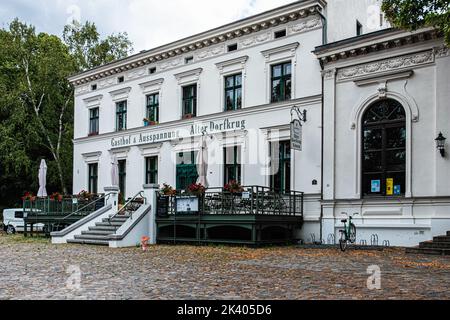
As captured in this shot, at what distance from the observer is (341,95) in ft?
68.5

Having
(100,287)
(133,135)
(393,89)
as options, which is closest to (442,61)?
(393,89)

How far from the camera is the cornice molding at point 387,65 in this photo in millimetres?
18797

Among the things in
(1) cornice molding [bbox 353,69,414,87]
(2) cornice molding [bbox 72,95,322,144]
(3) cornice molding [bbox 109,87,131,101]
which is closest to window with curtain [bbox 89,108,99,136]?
(2) cornice molding [bbox 72,95,322,144]

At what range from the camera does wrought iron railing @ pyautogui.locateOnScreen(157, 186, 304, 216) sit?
63.3ft

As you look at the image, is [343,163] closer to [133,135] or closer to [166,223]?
[166,223]

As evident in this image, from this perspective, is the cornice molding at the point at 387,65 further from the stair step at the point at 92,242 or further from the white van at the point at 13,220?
the white van at the point at 13,220

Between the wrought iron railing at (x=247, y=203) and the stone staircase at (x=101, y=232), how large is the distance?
200cm

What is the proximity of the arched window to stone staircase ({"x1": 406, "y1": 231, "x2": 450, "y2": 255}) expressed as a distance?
2553 mm

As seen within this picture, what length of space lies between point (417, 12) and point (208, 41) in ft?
40.8

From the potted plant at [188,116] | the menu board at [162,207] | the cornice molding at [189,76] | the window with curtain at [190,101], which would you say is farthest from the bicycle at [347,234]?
the cornice molding at [189,76]

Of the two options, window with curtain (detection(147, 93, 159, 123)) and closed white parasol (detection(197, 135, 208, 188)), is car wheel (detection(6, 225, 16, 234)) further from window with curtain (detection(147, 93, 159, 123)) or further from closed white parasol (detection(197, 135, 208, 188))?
closed white parasol (detection(197, 135, 208, 188))

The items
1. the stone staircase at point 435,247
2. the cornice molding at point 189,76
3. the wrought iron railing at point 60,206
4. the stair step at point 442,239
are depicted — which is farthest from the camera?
the cornice molding at point 189,76

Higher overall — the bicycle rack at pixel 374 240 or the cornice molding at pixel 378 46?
the cornice molding at pixel 378 46

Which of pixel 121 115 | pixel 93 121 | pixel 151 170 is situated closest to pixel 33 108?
pixel 93 121
